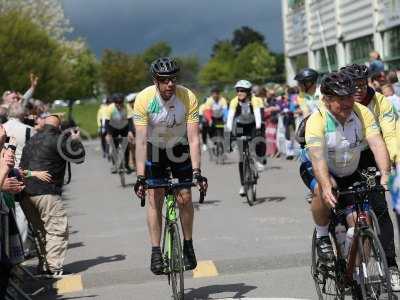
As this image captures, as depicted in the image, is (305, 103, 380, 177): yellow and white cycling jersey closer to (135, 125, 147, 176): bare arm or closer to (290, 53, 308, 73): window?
(135, 125, 147, 176): bare arm

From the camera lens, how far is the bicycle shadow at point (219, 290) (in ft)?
24.9

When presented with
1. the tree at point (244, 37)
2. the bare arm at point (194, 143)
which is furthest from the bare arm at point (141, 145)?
the tree at point (244, 37)

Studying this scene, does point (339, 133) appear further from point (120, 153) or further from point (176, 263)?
point (120, 153)

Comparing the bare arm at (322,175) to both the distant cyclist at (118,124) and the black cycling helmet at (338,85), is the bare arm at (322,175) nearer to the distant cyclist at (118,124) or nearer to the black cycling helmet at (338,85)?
the black cycling helmet at (338,85)

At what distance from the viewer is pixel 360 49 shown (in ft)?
130

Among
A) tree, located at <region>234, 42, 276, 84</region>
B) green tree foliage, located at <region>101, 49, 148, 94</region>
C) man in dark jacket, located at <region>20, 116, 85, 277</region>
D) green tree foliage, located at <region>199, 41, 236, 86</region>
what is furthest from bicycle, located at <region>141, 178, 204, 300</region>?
green tree foliage, located at <region>199, 41, 236, 86</region>

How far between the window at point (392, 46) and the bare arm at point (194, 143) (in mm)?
26437

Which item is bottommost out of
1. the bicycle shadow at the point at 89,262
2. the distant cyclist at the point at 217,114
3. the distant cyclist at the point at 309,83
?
the bicycle shadow at the point at 89,262

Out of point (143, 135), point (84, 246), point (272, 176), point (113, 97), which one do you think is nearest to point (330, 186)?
point (143, 135)

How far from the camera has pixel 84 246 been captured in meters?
10.9

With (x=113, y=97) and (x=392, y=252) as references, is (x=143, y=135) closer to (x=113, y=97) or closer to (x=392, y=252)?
(x=392, y=252)

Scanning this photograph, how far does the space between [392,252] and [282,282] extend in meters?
1.30

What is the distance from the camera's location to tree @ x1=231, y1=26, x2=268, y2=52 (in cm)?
17062

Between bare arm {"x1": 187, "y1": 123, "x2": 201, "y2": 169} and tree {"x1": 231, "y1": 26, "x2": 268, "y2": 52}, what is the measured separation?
163 meters
